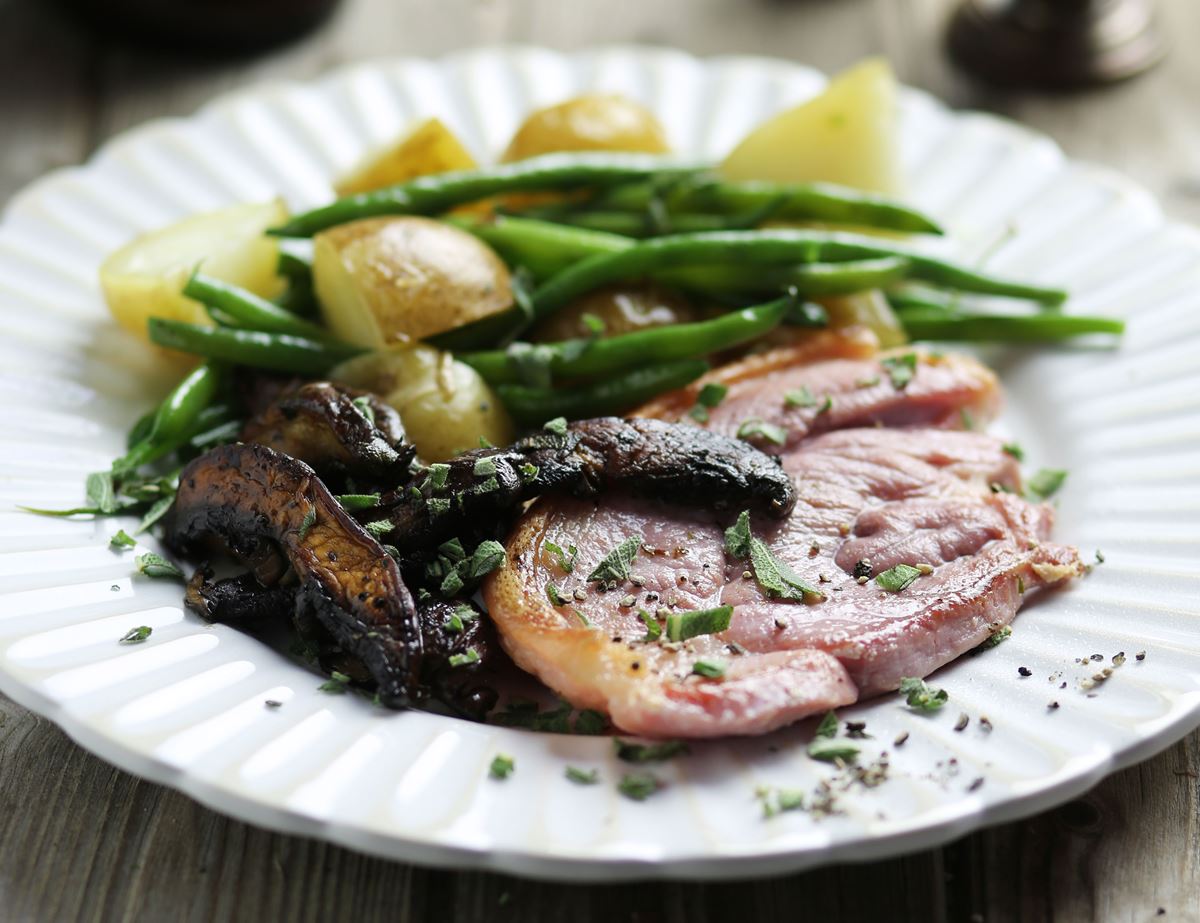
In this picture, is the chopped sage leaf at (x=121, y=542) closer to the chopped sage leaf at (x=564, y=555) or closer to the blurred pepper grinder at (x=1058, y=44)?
the chopped sage leaf at (x=564, y=555)

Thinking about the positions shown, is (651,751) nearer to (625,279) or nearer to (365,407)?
(365,407)

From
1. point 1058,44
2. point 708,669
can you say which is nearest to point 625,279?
point 708,669

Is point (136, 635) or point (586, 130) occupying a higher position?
point (586, 130)

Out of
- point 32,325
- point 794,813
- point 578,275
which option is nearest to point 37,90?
point 32,325

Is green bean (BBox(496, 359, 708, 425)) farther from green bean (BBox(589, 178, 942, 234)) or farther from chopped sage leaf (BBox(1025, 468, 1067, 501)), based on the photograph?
chopped sage leaf (BBox(1025, 468, 1067, 501))

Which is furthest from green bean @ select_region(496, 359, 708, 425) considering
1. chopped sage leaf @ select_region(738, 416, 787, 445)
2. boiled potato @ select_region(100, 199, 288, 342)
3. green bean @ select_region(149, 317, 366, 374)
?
boiled potato @ select_region(100, 199, 288, 342)
